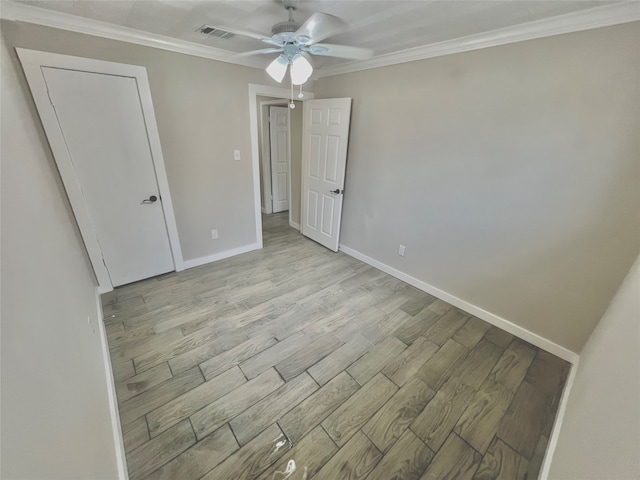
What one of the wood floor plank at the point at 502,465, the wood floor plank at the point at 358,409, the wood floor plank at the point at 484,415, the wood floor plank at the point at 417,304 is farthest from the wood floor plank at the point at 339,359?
the wood floor plank at the point at 502,465

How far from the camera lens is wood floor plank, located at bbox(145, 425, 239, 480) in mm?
1266

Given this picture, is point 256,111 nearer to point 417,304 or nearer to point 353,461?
point 417,304

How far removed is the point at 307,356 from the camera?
1.95 metres

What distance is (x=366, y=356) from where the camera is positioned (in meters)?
1.97

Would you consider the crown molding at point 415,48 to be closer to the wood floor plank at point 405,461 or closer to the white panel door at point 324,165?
the white panel door at point 324,165

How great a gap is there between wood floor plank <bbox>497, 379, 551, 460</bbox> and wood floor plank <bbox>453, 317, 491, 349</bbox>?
0.42 m

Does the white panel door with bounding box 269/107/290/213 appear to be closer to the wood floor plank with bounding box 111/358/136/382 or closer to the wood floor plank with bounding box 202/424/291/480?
the wood floor plank with bounding box 111/358/136/382

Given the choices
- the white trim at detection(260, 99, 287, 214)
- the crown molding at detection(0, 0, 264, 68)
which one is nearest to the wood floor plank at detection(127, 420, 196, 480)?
the crown molding at detection(0, 0, 264, 68)

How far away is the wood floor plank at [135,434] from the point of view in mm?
1373

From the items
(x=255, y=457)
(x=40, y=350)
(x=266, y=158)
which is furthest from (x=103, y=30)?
(x=255, y=457)

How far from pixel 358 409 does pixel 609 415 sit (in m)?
1.15

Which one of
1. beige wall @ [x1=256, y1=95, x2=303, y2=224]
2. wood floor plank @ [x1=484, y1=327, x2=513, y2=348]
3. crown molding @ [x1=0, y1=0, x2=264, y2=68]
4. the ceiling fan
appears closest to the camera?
the ceiling fan

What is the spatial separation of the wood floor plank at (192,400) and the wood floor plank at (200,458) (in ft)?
0.68

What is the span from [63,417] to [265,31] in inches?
102
